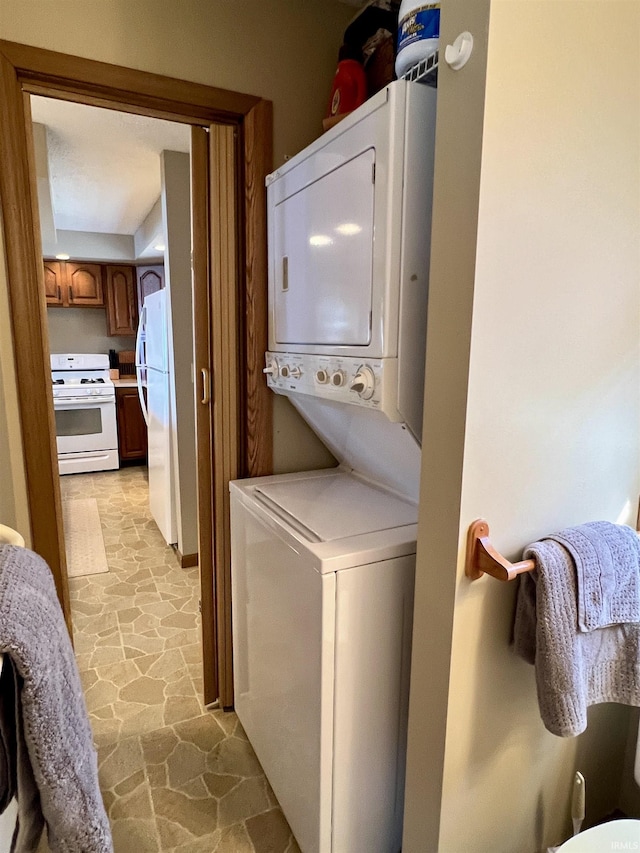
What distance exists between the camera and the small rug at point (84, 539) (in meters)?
3.14

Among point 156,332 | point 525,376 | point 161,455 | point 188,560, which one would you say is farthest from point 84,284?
point 525,376

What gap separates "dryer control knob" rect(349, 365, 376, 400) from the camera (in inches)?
44.4

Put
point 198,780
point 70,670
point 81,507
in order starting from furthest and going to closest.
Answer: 1. point 81,507
2. point 198,780
3. point 70,670

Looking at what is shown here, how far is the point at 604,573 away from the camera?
100cm

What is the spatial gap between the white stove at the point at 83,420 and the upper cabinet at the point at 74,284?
2.00ft

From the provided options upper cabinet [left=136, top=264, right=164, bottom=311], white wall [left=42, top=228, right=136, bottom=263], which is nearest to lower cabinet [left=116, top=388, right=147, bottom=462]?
upper cabinet [left=136, top=264, right=164, bottom=311]

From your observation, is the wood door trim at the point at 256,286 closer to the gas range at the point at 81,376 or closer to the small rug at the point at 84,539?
the small rug at the point at 84,539

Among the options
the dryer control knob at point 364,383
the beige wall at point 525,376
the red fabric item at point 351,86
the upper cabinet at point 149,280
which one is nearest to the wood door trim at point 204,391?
the red fabric item at point 351,86

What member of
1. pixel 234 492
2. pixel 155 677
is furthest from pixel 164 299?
pixel 155 677

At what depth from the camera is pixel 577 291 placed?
101cm

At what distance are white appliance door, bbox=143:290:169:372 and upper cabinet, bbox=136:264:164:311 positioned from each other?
6.62 feet

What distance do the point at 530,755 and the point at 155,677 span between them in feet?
5.28

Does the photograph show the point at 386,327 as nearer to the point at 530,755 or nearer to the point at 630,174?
the point at 630,174

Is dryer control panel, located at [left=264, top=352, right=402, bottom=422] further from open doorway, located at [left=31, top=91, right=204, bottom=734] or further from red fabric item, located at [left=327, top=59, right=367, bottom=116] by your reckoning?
open doorway, located at [left=31, top=91, right=204, bottom=734]
